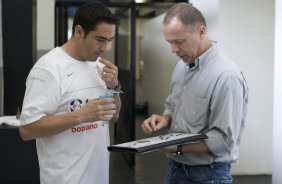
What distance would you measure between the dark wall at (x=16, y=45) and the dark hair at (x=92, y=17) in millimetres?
2464

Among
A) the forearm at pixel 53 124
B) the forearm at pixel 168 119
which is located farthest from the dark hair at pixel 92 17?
the forearm at pixel 168 119

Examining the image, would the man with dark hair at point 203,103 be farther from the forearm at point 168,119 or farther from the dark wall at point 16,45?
the dark wall at point 16,45

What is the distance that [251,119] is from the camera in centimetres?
512

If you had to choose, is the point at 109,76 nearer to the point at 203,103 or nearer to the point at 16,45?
the point at 203,103

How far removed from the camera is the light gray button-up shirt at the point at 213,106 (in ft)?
5.56

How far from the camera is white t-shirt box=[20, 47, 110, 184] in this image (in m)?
1.76

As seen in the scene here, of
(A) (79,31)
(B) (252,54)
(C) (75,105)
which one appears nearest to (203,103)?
(C) (75,105)

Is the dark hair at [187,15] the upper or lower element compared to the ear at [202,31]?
upper

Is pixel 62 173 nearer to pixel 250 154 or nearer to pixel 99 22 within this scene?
pixel 99 22

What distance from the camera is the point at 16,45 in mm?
4215

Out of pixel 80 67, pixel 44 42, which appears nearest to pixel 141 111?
pixel 44 42

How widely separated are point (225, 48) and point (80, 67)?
11.2ft

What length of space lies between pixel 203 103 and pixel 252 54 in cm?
354

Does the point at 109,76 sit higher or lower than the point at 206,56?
lower
